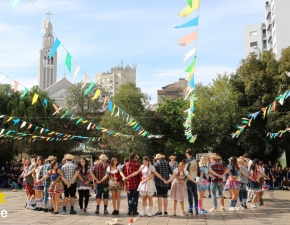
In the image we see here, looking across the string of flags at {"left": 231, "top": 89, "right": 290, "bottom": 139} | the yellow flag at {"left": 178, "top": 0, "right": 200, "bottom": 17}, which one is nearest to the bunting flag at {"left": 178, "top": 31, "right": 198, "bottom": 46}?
the yellow flag at {"left": 178, "top": 0, "right": 200, "bottom": 17}

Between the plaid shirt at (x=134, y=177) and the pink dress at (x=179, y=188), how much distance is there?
1.01m

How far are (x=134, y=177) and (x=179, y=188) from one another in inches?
51.0

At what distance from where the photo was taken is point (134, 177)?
1019cm

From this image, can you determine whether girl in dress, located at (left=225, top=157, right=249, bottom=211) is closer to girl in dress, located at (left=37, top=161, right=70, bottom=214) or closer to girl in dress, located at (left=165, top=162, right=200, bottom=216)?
girl in dress, located at (left=165, top=162, right=200, bottom=216)

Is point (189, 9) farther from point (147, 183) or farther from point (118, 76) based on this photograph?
point (118, 76)

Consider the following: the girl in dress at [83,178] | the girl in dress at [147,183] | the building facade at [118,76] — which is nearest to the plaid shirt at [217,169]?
the girl in dress at [147,183]

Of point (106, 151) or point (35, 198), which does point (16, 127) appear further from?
point (35, 198)

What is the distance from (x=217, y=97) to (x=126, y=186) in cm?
2350

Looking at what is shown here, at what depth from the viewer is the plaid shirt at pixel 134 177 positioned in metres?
10.1

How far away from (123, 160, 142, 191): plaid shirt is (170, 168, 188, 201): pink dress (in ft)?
3.32

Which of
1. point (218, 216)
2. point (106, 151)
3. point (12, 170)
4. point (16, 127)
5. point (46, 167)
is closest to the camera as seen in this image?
point (218, 216)

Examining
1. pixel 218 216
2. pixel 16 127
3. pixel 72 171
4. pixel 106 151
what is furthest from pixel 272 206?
pixel 106 151

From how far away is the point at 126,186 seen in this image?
10.2 meters

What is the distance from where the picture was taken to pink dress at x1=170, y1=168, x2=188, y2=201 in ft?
33.1
